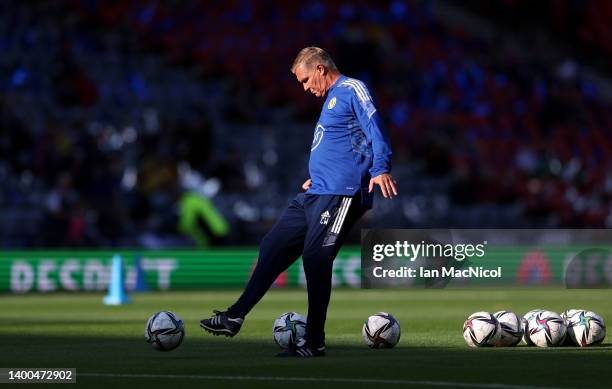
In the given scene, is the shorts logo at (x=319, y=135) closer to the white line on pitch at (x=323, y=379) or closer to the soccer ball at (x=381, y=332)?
the soccer ball at (x=381, y=332)

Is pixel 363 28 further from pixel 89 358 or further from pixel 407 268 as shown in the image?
pixel 89 358

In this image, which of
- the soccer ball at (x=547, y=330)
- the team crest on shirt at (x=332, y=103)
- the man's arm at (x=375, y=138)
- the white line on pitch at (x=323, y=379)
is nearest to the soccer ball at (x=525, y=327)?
the soccer ball at (x=547, y=330)

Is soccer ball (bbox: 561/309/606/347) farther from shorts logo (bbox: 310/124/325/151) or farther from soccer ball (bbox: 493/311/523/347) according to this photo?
shorts logo (bbox: 310/124/325/151)

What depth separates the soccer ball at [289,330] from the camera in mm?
10523

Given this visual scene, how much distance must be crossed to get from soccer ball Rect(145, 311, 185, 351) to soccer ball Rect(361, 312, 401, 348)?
1477mm

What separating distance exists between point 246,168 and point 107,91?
10.4 ft

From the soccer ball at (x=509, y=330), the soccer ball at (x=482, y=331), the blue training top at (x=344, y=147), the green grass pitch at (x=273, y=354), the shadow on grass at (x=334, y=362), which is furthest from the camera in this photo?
the soccer ball at (x=509, y=330)

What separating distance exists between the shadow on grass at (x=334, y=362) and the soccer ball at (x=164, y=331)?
3.6 inches

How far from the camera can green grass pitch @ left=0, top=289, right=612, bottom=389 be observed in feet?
27.1

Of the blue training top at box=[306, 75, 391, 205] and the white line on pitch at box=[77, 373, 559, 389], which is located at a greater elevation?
the blue training top at box=[306, 75, 391, 205]

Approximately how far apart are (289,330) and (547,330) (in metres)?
2.03

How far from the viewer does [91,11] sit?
30328mm

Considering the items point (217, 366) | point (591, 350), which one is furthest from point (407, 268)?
point (217, 366)

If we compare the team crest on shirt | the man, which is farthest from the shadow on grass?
the team crest on shirt
